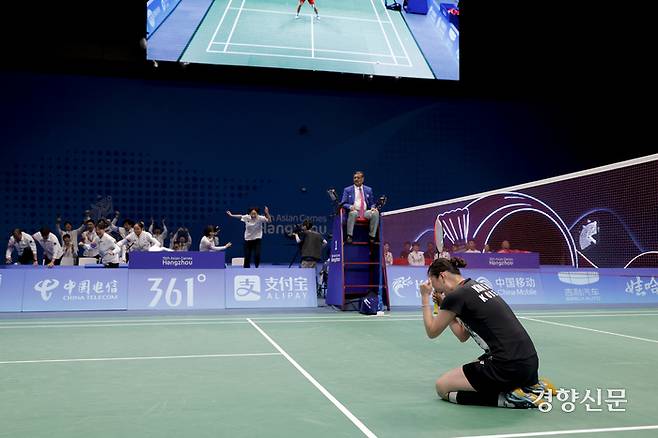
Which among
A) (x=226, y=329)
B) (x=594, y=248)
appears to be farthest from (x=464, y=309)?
(x=594, y=248)

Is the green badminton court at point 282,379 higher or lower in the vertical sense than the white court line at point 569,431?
lower

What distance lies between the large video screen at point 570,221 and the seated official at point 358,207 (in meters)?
6.22

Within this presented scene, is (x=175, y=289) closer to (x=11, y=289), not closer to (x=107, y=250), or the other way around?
(x=107, y=250)

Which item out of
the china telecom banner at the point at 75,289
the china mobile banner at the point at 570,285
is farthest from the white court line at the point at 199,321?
the china mobile banner at the point at 570,285

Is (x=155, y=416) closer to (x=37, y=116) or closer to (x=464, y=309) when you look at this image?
(x=464, y=309)

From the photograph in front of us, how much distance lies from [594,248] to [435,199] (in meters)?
7.86

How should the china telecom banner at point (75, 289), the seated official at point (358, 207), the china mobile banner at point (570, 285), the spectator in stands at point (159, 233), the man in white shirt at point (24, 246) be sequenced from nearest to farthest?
the china telecom banner at point (75, 289) → the seated official at point (358, 207) → the china mobile banner at point (570, 285) → the man in white shirt at point (24, 246) → the spectator in stands at point (159, 233)

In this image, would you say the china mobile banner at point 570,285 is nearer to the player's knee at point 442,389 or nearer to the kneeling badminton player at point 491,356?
the player's knee at point 442,389

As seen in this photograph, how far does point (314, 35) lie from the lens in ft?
63.9

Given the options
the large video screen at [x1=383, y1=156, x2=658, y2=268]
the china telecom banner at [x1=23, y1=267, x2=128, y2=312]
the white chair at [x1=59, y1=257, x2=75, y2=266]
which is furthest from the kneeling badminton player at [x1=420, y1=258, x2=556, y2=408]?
the white chair at [x1=59, y1=257, x2=75, y2=266]

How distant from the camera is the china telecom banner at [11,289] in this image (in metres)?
10.9

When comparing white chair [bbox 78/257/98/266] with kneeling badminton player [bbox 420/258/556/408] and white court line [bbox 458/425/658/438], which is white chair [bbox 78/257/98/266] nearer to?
kneeling badminton player [bbox 420/258/556/408]

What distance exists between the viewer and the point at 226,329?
354 inches

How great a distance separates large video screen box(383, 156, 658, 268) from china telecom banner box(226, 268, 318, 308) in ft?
23.7
